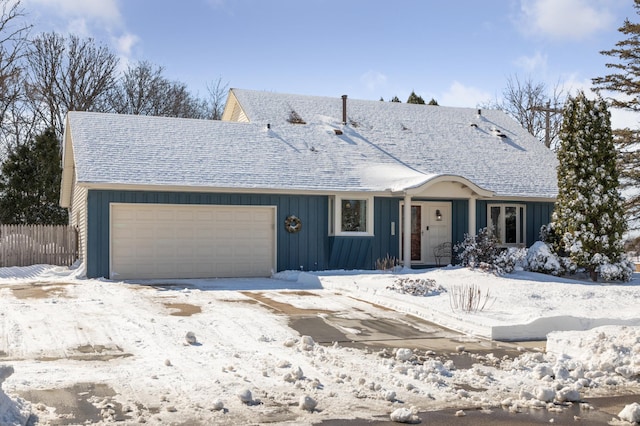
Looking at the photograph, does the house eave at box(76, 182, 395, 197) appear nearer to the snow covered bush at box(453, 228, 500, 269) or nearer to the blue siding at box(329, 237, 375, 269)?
the blue siding at box(329, 237, 375, 269)

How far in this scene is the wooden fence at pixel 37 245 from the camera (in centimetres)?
1889

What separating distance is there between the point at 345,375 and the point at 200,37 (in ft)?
63.1

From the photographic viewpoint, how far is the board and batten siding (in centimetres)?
1592

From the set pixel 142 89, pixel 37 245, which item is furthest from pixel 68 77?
pixel 37 245

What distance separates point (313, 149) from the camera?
19859 millimetres

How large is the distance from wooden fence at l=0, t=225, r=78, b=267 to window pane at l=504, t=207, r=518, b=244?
13331 millimetres

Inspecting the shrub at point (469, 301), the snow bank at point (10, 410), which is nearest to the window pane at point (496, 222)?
the shrub at point (469, 301)

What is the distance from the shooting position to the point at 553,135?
37.4 meters

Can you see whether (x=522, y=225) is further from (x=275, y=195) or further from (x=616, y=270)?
(x=275, y=195)

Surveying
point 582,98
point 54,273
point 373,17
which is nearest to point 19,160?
point 54,273

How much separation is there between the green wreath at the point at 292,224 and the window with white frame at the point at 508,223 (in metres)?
6.14

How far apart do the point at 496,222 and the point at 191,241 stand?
9.31 metres

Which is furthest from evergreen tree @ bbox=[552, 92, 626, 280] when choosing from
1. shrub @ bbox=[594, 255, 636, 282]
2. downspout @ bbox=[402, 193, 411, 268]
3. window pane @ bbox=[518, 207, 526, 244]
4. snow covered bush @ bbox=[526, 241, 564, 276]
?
downspout @ bbox=[402, 193, 411, 268]

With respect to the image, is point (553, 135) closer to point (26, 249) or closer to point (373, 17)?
point (373, 17)
